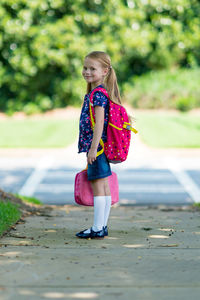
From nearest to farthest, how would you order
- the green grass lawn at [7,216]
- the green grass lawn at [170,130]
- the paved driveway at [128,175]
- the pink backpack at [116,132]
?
the pink backpack at [116,132] < the green grass lawn at [7,216] < the paved driveway at [128,175] < the green grass lawn at [170,130]

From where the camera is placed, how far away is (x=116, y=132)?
16.6ft

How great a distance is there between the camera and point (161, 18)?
31.7 meters

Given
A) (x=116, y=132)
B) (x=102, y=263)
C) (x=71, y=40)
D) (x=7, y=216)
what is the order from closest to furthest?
(x=102, y=263)
(x=116, y=132)
(x=7, y=216)
(x=71, y=40)

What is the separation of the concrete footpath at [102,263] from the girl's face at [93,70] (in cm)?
147

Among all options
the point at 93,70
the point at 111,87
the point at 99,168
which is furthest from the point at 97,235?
the point at 93,70

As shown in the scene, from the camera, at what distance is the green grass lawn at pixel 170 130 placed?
19641 millimetres

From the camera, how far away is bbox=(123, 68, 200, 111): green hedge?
2820 cm

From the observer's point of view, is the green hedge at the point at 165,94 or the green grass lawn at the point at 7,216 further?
the green hedge at the point at 165,94

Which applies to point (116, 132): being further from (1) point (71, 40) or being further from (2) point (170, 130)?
(1) point (71, 40)

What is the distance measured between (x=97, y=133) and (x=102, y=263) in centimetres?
134

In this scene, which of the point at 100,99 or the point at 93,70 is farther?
the point at 93,70

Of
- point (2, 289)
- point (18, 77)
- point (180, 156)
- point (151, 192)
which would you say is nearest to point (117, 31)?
point (18, 77)

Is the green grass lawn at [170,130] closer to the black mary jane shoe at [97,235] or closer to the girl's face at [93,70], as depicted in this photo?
the girl's face at [93,70]

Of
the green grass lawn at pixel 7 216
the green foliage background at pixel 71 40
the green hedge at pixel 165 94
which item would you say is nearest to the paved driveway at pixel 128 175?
the green grass lawn at pixel 7 216
